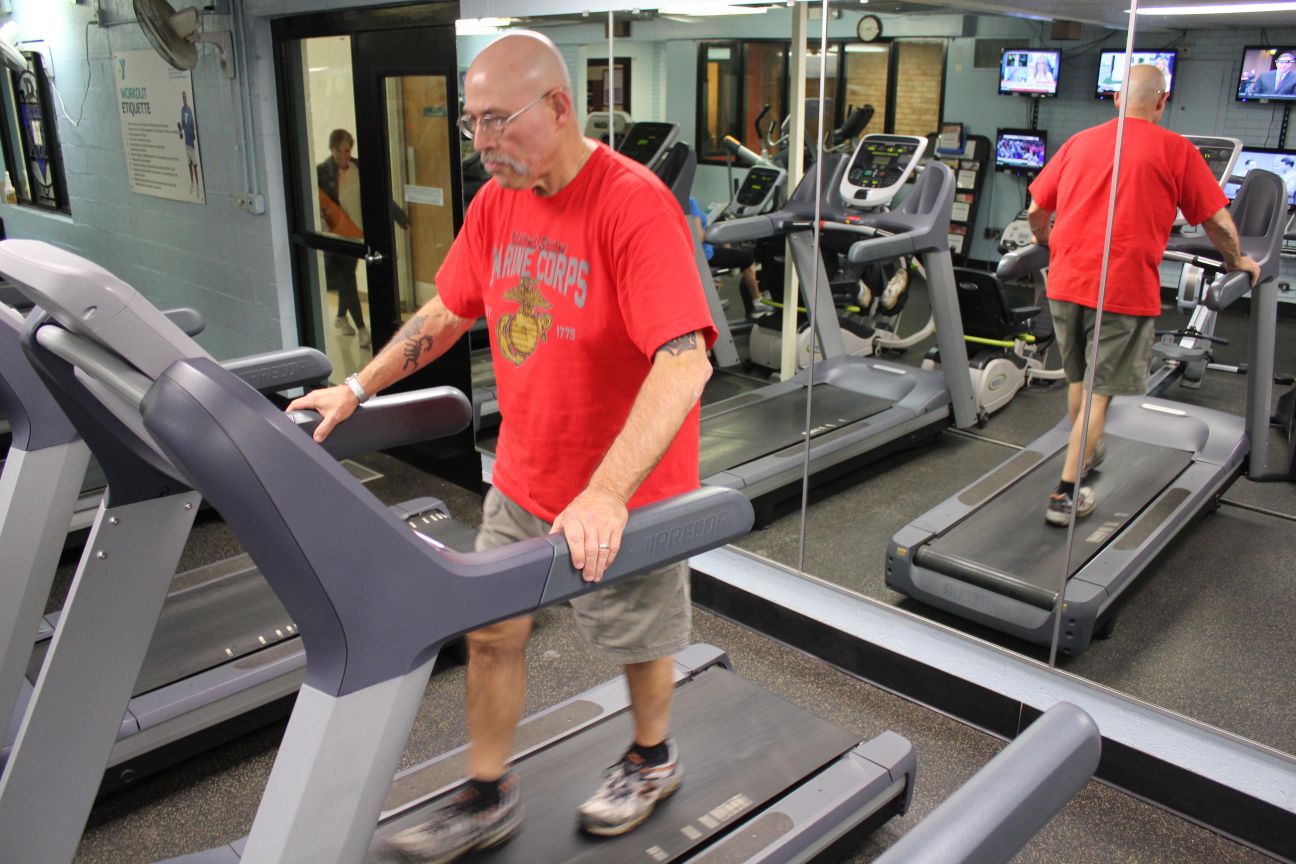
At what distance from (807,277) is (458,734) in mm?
2642

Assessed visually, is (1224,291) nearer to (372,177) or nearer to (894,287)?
(894,287)

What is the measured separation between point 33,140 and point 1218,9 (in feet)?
23.7

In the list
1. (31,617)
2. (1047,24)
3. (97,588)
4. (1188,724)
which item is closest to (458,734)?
(31,617)

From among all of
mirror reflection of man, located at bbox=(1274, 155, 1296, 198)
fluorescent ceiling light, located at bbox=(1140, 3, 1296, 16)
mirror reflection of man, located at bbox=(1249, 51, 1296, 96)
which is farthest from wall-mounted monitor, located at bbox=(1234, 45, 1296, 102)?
mirror reflection of man, located at bbox=(1274, 155, 1296, 198)

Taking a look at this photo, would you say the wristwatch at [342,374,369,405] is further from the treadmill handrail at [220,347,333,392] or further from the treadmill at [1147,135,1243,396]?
the treadmill at [1147,135,1243,396]

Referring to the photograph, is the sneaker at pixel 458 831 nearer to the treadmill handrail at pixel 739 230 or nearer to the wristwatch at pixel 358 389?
the wristwatch at pixel 358 389

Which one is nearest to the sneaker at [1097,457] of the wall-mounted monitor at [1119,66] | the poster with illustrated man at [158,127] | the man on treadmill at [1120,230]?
the man on treadmill at [1120,230]

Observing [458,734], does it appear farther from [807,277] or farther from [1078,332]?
[807,277]

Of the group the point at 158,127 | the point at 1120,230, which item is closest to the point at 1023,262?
the point at 1120,230

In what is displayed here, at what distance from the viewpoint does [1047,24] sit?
2.66 metres

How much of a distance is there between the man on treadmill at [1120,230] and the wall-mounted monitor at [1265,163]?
2.3 inches

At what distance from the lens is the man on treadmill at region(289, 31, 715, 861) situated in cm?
159

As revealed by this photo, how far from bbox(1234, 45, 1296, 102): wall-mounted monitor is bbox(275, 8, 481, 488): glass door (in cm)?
265

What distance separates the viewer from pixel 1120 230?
2.61 metres
